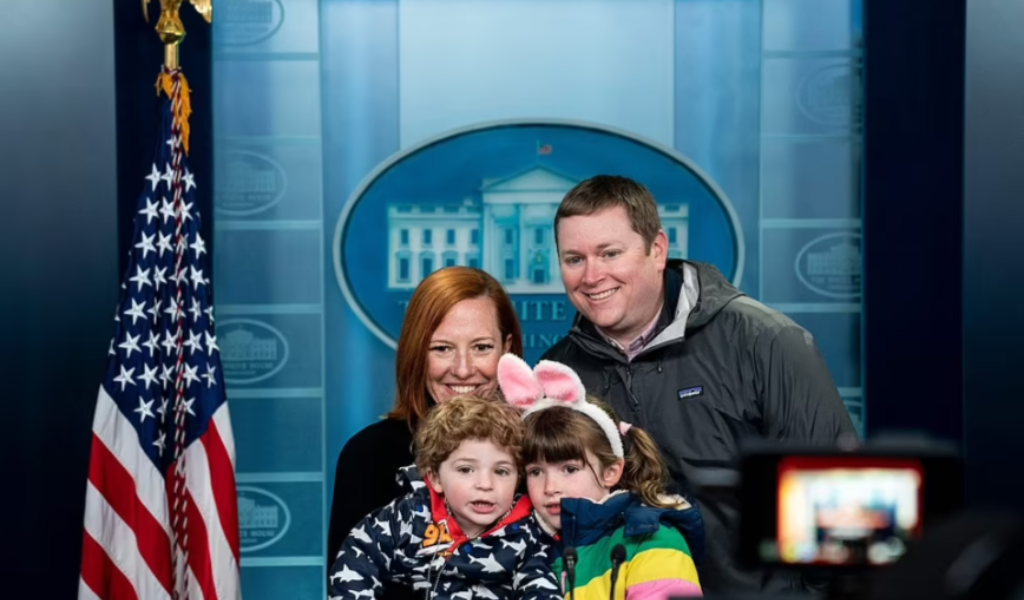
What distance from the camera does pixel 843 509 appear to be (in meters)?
1.12

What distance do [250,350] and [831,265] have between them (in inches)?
86.5

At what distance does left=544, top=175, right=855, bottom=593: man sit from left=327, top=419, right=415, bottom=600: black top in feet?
1.73

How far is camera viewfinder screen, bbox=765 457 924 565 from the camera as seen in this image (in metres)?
1.09

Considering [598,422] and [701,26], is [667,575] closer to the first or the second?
[598,422]

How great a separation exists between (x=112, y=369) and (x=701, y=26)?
244 cm

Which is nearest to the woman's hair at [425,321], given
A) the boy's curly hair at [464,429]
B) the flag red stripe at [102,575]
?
the boy's curly hair at [464,429]

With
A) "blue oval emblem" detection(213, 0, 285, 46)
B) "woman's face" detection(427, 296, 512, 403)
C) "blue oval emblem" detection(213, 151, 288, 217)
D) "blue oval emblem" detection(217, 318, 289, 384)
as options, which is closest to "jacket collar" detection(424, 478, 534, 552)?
"woman's face" detection(427, 296, 512, 403)

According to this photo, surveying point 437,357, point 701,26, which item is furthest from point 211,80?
point 437,357

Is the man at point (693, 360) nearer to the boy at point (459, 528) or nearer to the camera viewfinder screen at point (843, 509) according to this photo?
the boy at point (459, 528)

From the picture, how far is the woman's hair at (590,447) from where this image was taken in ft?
8.72

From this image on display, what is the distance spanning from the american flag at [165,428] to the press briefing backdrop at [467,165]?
64 cm

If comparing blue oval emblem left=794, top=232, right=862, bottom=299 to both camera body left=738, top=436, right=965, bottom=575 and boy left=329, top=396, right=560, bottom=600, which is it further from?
camera body left=738, top=436, right=965, bottom=575

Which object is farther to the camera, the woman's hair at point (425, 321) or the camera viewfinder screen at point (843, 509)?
the woman's hair at point (425, 321)

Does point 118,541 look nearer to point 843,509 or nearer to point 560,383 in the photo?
point 560,383
